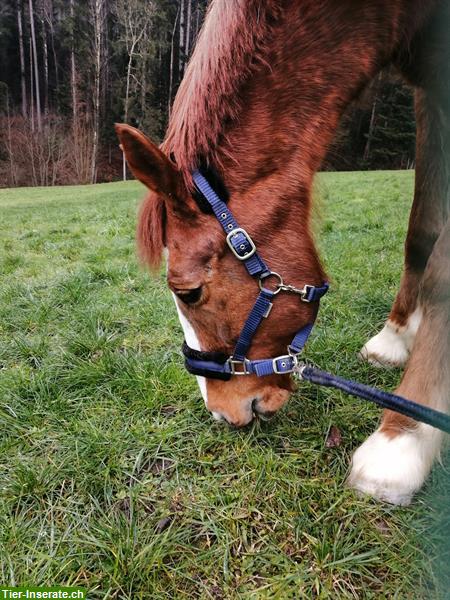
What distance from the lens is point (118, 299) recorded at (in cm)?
380

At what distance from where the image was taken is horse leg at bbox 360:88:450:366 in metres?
2.22

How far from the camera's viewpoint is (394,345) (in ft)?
8.26

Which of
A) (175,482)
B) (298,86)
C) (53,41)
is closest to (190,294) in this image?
(175,482)

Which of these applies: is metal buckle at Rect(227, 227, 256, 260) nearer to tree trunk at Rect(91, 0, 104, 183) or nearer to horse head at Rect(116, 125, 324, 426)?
horse head at Rect(116, 125, 324, 426)

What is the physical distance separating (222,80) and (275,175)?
0.40m

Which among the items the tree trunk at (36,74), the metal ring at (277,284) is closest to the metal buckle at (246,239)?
the metal ring at (277,284)

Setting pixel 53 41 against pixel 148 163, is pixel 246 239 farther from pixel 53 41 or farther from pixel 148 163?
pixel 53 41

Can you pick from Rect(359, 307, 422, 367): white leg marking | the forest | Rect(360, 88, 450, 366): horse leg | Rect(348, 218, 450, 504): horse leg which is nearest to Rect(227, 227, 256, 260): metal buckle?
Rect(348, 218, 450, 504): horse leg

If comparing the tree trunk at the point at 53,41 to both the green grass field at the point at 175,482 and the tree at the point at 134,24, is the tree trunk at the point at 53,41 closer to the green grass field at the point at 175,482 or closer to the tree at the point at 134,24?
the tree at the point at 134,24

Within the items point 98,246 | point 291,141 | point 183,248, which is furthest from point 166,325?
point 98,246

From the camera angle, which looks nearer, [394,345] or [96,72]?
[394,345]

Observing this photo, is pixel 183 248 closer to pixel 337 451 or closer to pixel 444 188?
pixel 337 451

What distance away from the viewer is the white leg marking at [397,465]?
5.21ft

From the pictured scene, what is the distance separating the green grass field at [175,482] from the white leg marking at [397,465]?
0.18ft
